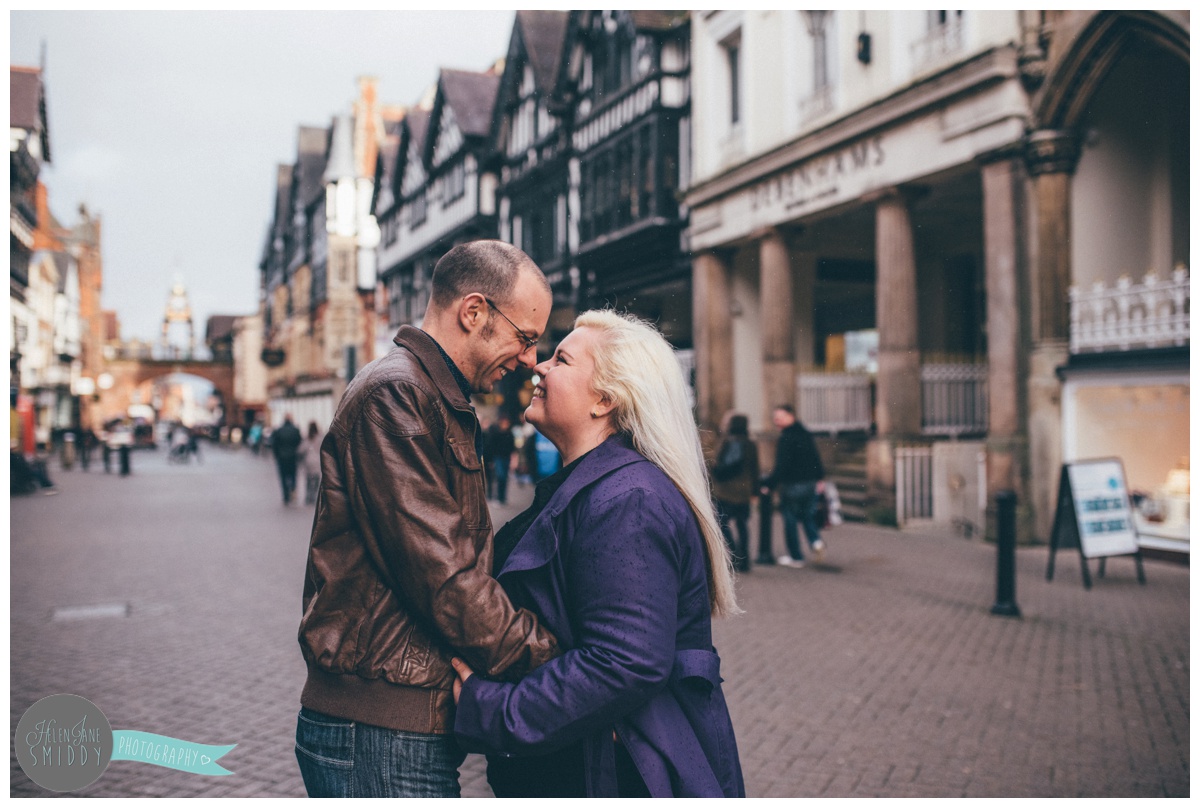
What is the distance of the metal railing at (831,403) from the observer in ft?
59.4

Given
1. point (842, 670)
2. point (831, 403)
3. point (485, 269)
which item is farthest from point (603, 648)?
point (831, 403)

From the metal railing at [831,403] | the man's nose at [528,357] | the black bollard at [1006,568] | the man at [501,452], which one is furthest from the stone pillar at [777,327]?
the man's nose at [528,357]

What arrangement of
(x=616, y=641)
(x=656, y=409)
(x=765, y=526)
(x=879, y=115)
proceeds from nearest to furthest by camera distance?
(x=616, y=641) < (x=656, y=409) < (x=765, y=526) < (x=879, y=115)

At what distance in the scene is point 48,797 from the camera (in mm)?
4148

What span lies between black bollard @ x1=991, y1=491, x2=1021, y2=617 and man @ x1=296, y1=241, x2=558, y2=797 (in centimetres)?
674

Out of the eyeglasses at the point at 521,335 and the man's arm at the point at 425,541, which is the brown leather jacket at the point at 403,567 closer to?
the man's arm at the point at 425,541

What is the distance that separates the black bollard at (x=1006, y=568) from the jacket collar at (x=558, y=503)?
670 cm

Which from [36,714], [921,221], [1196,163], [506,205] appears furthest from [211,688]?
[506,205]

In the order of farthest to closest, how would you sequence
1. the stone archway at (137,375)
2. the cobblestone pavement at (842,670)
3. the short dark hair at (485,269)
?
the stone archway at (137,375), the cobblestone pavement at (842,670), the short dark hair at (485,269)

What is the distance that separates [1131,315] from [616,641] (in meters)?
12.0

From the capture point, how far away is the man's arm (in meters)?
1.91

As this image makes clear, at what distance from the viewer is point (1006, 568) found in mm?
7938

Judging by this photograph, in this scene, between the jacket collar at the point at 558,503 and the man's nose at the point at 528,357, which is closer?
the jacket collar at the point at 558,503

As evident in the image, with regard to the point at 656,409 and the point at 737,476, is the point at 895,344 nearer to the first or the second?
the point at 737,476
